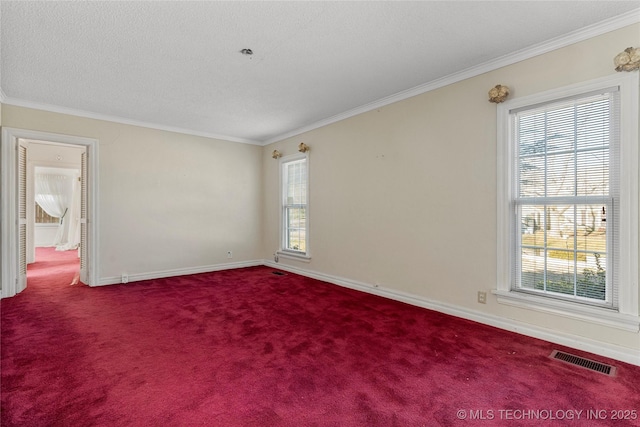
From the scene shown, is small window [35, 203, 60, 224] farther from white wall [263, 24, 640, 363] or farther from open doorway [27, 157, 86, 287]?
white wall [263, 24, 640, 363]

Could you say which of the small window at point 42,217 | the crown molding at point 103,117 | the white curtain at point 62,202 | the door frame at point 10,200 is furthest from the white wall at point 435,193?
the small window at point 42,217

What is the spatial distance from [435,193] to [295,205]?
2735mm

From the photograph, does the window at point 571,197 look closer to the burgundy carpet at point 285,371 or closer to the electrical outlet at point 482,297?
the electrical outlet at point 482,297

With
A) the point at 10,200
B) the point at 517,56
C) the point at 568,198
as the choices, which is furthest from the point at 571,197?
the point at 10,200

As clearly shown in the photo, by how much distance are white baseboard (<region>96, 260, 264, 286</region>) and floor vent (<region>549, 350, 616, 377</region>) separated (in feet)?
16.1

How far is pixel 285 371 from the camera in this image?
2.08m

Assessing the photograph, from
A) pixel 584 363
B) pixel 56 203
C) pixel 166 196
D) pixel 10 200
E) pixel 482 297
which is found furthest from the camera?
pixel 56 203

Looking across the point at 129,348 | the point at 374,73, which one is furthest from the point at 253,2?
the point at 129,348

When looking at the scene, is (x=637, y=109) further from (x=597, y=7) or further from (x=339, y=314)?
Answer: (x=339, y=314)

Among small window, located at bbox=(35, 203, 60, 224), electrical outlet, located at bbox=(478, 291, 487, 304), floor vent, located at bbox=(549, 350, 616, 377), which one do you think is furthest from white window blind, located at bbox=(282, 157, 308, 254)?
small window, located at bbox=(35, 203, 60, 224)

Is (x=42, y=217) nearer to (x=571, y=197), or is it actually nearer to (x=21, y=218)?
(x=21, y=218)

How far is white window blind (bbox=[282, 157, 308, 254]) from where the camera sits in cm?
530

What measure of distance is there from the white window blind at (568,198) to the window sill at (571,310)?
0.08 metres

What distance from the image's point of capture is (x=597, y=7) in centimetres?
213
